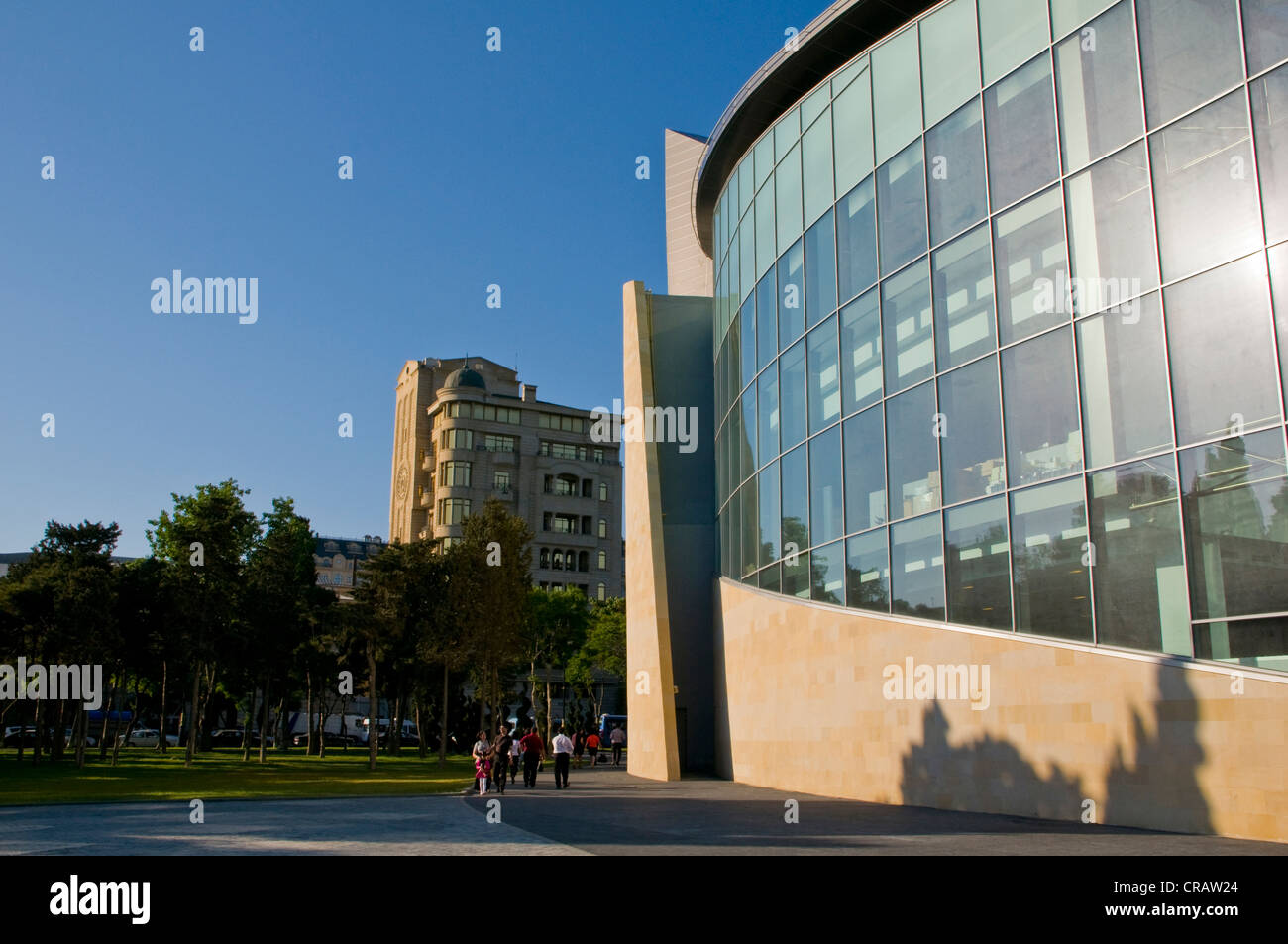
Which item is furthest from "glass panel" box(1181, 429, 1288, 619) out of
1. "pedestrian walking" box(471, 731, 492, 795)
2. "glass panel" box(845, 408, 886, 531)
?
"pedestrian walking" box(471, 731, 492, 795)

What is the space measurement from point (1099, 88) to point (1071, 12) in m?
1.78

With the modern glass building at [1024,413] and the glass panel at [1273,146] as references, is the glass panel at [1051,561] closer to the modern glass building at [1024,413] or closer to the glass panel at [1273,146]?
the modern glass building at [1024,413]

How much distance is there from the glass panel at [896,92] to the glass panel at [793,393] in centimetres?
556

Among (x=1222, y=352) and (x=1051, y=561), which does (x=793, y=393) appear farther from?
(x=1222, y=352)

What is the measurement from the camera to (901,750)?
798 inches

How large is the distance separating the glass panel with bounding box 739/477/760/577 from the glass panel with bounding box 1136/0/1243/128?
50.9ft

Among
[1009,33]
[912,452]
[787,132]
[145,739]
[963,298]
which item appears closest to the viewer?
[1009,33]

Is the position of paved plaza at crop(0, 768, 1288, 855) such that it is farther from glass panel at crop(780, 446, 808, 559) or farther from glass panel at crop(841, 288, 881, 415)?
glass panel at crop(841, 288, 881, 415)

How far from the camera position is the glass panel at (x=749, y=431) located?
29.7 meters

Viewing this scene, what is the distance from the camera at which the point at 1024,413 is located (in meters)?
18.0

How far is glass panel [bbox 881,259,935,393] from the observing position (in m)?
20.7

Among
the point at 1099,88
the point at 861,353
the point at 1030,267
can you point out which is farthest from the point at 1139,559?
the point at 861,353
